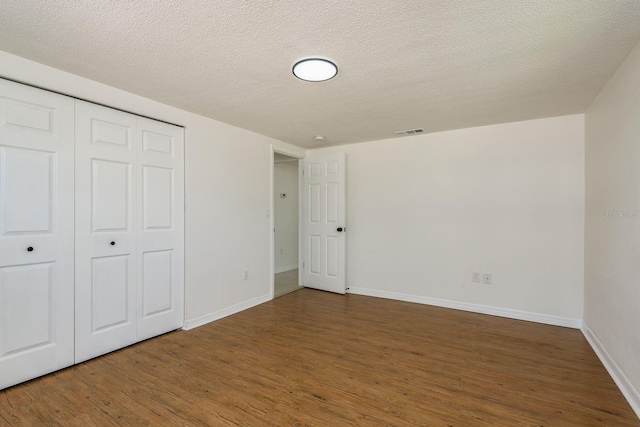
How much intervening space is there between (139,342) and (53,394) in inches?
31.3

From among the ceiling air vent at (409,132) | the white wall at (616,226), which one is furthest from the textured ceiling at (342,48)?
the ceiling air vent at (409,132)

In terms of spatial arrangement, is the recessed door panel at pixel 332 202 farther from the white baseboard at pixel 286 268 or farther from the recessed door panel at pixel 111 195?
the recessed door panel at pixel 111 195

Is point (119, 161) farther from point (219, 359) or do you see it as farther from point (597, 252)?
point (597, 252)

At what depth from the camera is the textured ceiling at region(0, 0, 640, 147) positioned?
1545mm

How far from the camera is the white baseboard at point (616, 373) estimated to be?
186cm

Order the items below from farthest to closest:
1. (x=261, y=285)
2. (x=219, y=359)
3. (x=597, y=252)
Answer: (x=261, y=285) → (x=597, y=252) → (x=219, y=359)

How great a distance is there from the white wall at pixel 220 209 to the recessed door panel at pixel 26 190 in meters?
0.66

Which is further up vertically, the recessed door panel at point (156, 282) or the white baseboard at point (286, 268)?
the recessed door panel at point (156, 282)

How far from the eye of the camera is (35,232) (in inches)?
85.2

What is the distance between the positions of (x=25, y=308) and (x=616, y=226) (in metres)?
4.31

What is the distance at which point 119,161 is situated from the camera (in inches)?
103

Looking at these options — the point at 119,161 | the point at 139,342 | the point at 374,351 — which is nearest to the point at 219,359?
the point at 139,342

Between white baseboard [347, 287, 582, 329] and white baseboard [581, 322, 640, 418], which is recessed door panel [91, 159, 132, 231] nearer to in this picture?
white baseboard [347, 287, 582, 329]

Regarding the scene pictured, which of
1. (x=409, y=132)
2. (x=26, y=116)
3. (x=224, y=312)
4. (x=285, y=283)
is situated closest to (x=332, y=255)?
(x=285, y=283)
